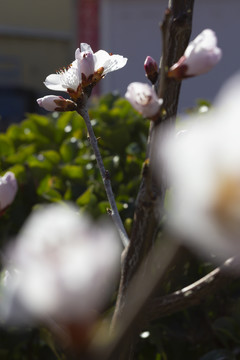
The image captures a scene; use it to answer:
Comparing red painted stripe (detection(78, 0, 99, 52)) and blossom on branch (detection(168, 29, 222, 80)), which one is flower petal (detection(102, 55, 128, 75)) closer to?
blossom on branch (detection(168, 29, 222, 80))

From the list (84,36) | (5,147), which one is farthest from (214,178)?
(84,36)

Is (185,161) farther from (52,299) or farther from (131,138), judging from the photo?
(131,138)

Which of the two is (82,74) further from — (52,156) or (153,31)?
(153,31)

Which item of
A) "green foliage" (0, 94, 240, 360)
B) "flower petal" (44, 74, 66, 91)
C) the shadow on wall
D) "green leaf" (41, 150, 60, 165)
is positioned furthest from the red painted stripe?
"flower petal" (44, 74, 66, 91)

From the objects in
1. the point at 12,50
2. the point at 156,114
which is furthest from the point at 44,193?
the point at 12,50

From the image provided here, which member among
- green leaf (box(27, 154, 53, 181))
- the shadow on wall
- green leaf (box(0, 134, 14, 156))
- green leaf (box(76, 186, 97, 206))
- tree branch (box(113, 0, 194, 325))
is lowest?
tree branch (box(113, 0, 194, 325))

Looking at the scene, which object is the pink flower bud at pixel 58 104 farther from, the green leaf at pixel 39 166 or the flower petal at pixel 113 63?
the green leaf at pixel 39 166
